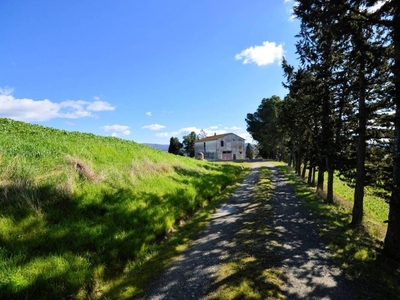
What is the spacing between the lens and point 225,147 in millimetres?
66250

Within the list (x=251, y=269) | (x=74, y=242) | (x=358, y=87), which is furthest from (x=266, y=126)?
(x=74, y=242)

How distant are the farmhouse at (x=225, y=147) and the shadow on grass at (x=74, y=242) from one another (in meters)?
57.1

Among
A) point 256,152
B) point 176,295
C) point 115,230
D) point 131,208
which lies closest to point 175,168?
point 131,208

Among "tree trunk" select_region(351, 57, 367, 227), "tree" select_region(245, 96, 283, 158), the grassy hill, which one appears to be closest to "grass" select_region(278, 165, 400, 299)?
"tree trunk" select_region(351, 57, 367, 227)

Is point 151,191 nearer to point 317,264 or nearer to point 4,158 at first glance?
point 4,158

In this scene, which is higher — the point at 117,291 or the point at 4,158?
the point at 4,158

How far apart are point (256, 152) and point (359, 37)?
274ft

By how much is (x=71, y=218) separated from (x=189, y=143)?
76.7 metres

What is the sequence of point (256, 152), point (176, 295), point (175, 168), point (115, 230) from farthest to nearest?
point (256, 152), point (175, 168), point (115, 230), point (176, 295)

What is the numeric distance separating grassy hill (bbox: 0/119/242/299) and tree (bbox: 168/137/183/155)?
6819 centimetres

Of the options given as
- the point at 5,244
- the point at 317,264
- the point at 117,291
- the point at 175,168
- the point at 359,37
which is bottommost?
the point at 117,291

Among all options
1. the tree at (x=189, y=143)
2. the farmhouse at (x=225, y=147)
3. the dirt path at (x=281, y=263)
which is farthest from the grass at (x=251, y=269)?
the tree at (x=189, y=143)

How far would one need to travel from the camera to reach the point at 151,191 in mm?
10516

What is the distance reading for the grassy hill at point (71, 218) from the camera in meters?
4.77
